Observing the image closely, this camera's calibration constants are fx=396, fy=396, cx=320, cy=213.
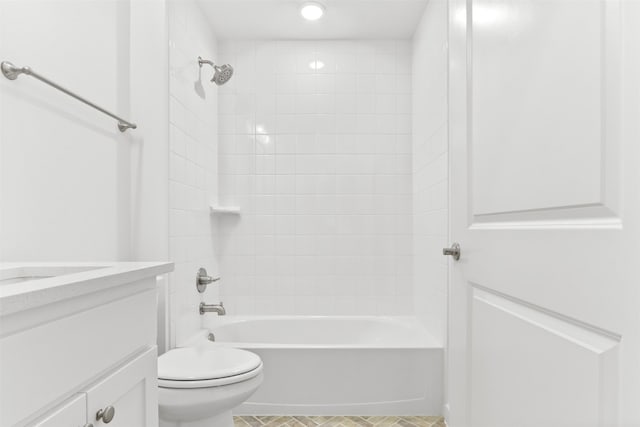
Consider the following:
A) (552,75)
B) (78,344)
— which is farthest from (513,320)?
(78,344)

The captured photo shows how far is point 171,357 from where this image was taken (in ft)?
5.73

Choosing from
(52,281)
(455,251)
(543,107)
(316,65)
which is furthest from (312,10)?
(52,281)

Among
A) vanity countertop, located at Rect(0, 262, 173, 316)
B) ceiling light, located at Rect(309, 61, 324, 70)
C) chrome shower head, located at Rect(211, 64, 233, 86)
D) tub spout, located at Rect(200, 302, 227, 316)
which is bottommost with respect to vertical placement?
tub spout, located at Rect(200, 302, 227, 316)

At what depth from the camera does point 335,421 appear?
2088 mm

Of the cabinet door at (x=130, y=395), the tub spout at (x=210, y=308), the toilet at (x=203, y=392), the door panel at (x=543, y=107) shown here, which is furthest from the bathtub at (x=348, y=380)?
the door panel at (x=543, y=107)

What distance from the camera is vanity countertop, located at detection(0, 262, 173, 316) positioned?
544mm

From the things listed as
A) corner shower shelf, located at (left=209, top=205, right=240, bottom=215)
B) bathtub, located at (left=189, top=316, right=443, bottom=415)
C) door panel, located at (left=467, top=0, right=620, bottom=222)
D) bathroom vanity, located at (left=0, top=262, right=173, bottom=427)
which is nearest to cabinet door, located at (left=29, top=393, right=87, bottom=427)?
bathroom vanity, located at (left=0, top=262, right=173, bottom=427)

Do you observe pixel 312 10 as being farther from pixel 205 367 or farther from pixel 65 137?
pixel 205 367

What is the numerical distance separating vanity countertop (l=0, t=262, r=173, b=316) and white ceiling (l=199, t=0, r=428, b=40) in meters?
2.03

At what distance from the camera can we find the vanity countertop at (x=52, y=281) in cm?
54

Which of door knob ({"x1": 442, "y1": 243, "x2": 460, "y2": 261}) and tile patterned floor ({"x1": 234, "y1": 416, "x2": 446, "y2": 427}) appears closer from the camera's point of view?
door knob ({"x1": 442, "y1": 243, "x2": 460, "y2": 261})

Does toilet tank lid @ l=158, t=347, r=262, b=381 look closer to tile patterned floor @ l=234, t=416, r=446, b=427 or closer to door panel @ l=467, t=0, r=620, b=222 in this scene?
tile patterned floor @ l=234, t=416, r=446, b=427

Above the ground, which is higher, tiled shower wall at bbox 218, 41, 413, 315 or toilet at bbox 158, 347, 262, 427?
tiled shower wall at bbox 218, 41, 413, 315

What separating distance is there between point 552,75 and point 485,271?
507 mm
